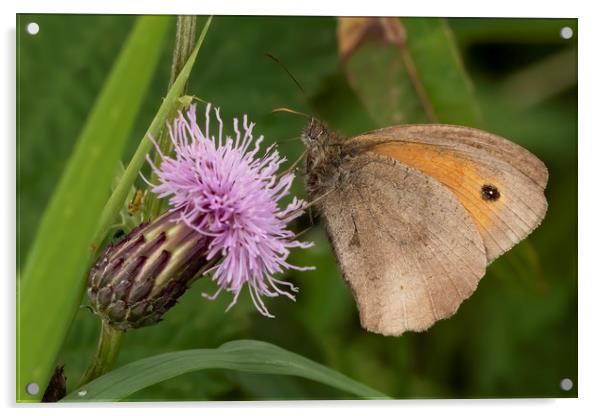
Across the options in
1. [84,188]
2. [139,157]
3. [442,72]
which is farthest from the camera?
[442,72]

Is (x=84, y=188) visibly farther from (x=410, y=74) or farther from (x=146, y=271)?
(x=410, y=74)

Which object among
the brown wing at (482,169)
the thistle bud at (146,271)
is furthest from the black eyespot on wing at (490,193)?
the thistle bud at (146,271)

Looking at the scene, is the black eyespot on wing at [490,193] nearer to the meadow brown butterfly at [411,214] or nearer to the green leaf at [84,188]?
the meadow brown butterfly at [411,214]

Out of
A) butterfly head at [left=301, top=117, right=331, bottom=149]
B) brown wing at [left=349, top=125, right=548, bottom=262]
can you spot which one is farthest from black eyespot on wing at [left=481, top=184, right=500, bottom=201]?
butterfly head at [left=301, top=117, right=331, bottom=149]

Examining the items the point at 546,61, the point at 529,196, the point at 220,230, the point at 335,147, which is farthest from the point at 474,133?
the point at 220,230

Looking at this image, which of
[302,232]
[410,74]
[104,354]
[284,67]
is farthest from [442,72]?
[104,354]

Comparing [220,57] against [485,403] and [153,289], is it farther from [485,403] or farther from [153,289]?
[485,403]
